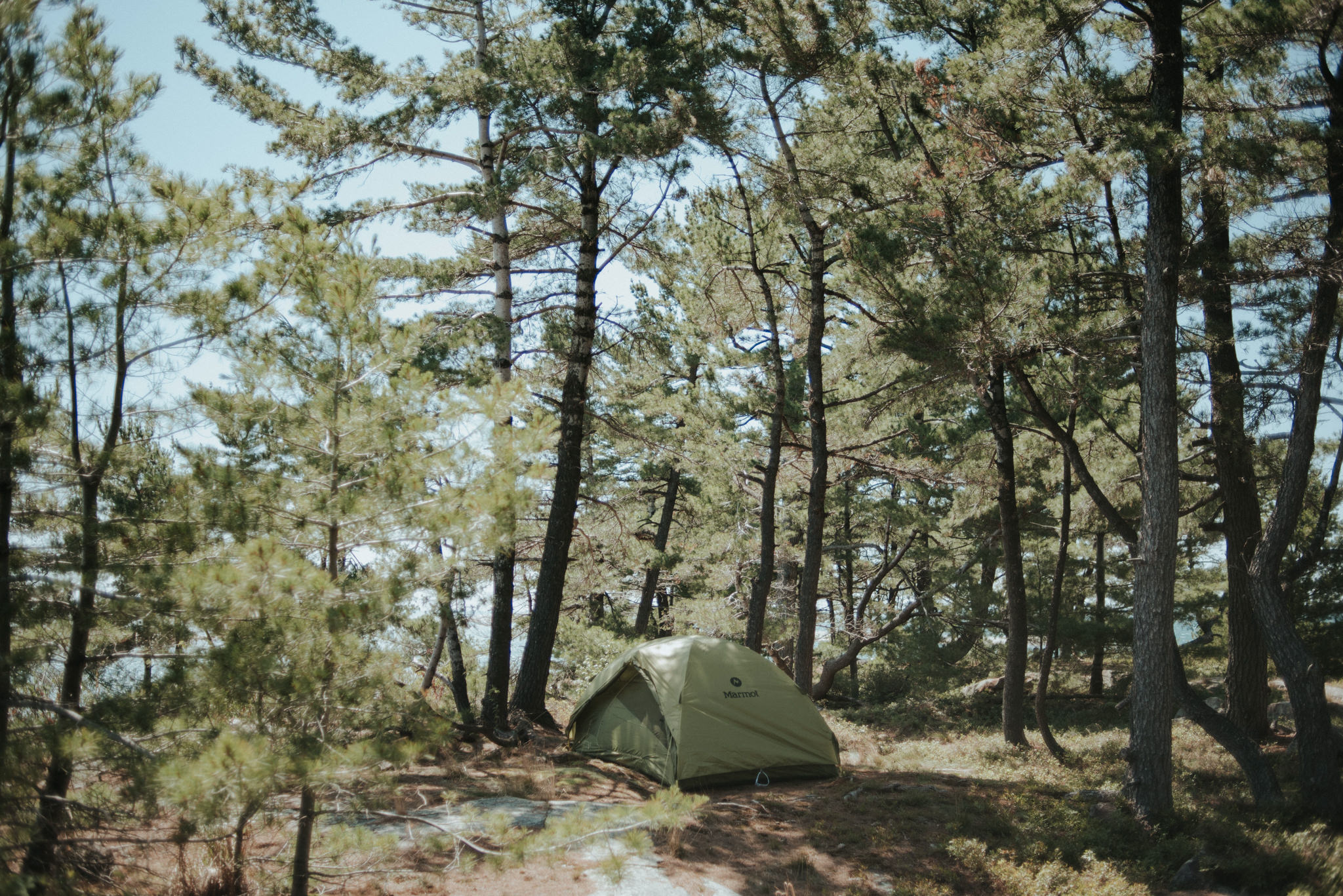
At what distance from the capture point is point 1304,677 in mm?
7699

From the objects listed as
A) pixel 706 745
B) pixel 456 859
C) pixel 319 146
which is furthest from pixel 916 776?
pixel 319 146

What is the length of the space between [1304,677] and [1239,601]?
2.64 m

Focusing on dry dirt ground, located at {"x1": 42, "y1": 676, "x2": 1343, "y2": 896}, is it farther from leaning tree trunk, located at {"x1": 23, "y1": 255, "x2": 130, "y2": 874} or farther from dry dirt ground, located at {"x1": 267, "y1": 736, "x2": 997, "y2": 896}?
leaning tree trunk, located at {"x1": 23, "y1": 255, "x2": 130, "y2": 874}

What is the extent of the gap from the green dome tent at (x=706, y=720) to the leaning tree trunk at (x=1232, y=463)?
16.6 feet

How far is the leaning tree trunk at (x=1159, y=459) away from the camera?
Result: 6891 mm

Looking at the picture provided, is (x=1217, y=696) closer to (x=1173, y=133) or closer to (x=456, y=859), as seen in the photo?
(x=1173, y=133)

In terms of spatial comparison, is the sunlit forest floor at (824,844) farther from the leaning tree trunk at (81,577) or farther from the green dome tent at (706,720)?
the leaning tree trunk at (81,577)

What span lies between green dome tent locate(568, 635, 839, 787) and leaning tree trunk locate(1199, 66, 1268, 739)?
199 inches

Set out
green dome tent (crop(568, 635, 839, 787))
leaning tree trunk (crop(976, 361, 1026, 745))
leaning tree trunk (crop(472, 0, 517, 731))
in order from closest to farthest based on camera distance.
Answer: green dome tent (crop(568, 635, 839, 787)), leaning tree trunk (crop(472, 0, 517, 731)), leaning tree trunk (crop(976, 361, 1026, 745))

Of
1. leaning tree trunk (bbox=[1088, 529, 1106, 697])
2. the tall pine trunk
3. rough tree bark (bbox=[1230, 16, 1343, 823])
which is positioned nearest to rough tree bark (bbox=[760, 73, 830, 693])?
the tall pine trunk

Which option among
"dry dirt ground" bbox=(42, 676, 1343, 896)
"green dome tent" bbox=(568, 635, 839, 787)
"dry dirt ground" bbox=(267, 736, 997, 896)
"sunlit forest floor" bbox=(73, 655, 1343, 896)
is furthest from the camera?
"green dome tent" bbox=(568, 635, 839, 787)

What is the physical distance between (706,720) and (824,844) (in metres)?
2.05

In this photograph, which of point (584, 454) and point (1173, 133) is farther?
point (584, 454)

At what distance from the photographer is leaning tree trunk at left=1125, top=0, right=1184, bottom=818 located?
271 inches
